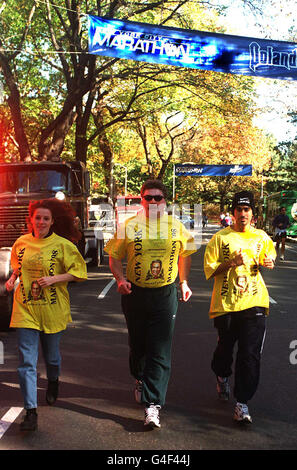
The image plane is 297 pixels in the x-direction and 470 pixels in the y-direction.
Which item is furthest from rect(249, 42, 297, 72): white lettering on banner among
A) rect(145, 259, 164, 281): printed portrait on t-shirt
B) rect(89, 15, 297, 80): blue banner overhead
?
rect(145, 259, 164, 281): printed portrait on t-shirt

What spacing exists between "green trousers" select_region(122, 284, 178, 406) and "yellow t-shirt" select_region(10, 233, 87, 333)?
20.3 inches

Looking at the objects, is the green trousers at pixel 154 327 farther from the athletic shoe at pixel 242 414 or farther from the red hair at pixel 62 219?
the red hair at pixel 62 219

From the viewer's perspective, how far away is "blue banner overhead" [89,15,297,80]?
528 inches

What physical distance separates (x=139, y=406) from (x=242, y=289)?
1316 millimetres

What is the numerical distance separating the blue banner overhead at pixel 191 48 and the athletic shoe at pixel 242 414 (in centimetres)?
1025

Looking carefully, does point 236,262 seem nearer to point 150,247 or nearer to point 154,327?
point 150,247

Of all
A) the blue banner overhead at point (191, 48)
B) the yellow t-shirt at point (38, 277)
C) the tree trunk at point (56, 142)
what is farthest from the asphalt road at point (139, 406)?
the tree trunk at point (56, 142)

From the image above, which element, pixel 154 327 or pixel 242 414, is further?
pixel 154 327

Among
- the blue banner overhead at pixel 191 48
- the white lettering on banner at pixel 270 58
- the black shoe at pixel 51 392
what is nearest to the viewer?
the black shoe at pixel 51 392

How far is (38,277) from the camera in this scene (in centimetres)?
474

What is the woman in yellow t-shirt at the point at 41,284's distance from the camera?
4.67 metres

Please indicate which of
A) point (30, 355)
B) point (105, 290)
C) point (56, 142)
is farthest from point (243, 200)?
point (56, 142)
